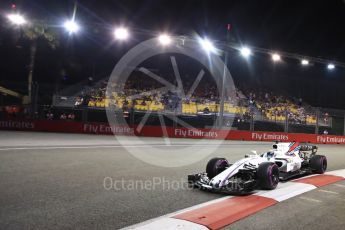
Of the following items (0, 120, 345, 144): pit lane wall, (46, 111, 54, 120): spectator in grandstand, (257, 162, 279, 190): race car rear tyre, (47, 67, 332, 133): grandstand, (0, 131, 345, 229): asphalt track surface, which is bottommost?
(0, 131, 345, 229): asphalt track surface

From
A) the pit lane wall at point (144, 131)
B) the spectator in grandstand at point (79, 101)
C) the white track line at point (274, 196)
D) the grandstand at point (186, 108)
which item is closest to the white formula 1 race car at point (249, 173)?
the white track line at point (274, 196)

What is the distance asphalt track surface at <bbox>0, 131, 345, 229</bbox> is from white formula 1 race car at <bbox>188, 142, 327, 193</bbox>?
0.27 m

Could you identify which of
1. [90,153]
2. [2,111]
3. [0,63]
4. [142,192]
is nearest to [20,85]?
[2,111]

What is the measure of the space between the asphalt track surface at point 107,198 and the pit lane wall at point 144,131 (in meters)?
10.3

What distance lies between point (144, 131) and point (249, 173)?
46.1 feet

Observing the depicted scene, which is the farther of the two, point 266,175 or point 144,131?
point 144,131

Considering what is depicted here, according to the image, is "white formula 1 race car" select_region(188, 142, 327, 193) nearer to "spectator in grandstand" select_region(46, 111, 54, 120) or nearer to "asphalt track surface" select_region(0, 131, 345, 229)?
"asphalt track surface" select_region(0, 131, 345, 229)

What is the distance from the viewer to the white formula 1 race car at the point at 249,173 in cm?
662

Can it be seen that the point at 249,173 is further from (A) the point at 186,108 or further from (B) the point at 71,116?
(B) the point at 71,116

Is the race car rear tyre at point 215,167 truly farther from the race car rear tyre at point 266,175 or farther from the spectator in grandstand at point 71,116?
the spectator in grandstand at point 71,116

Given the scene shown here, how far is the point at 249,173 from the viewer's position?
23.2 feet

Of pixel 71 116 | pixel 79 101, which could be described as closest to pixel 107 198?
pixel 79 101

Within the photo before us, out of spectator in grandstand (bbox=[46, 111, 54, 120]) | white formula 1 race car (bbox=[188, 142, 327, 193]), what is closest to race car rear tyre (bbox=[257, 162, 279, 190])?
white formula 1 race car (bbox=[188, 142, 327, 193])

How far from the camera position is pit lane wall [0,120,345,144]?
64.0 ft
